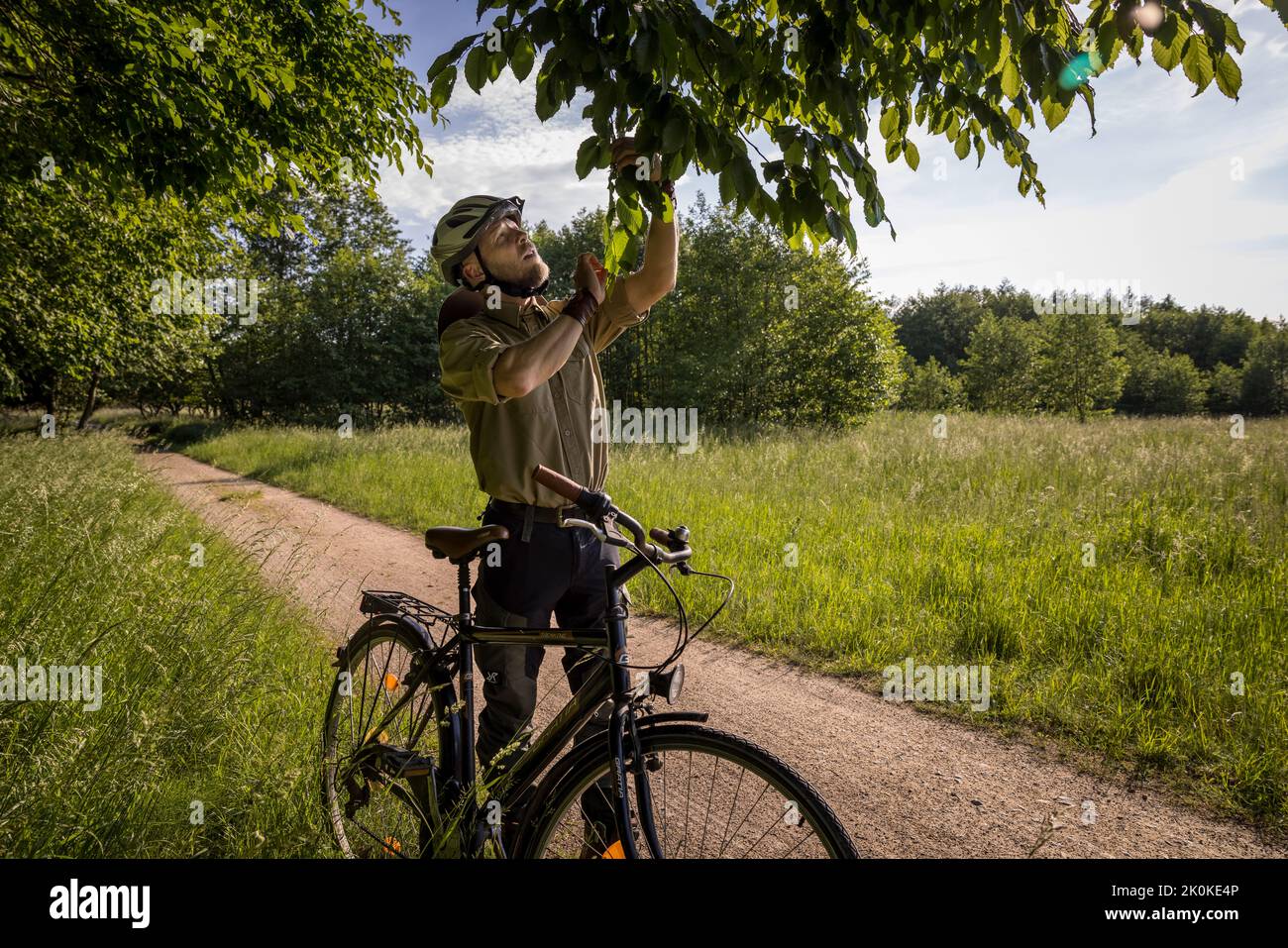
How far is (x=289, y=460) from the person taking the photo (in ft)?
52.6

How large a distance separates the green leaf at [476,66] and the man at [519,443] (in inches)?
15.3

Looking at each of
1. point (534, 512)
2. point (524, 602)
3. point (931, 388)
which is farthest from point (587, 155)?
point (931, 388)

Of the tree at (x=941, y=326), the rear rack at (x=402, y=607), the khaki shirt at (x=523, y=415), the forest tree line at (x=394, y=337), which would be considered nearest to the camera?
the khaki shirt at (x=523, y=415)

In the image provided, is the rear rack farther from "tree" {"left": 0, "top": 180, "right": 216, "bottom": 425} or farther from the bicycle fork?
"tree" {"left": 0, "top": 180, "right": 216, "bottom": 425}

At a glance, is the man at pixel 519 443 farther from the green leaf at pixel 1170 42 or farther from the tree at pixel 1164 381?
the tree at pixel 1164 381

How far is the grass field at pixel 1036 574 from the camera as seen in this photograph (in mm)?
3648

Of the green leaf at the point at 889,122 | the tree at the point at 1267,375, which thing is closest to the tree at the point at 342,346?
the green leaf at the point at 889,122

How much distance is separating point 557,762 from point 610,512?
77 cm

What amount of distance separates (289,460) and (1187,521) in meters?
16.9

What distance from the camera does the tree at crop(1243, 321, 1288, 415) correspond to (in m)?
60.2

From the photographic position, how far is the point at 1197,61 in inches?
73.3

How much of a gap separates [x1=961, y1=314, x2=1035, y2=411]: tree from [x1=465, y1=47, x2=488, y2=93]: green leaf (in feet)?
161

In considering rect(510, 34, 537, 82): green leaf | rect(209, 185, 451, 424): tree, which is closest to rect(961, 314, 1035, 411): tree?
rect(209, 185, 451, 424): tree
